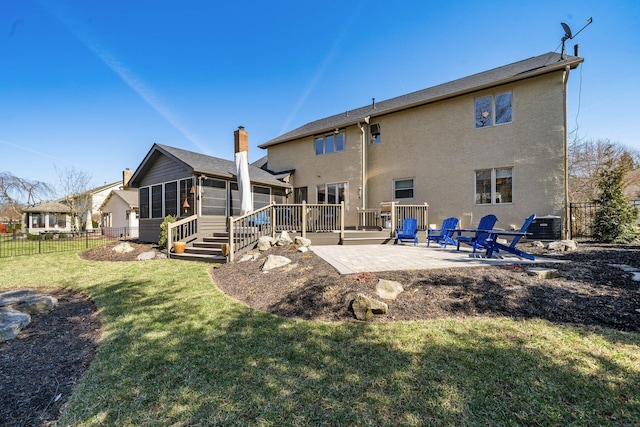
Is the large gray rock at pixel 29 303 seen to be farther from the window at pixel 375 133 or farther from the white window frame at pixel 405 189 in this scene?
the window at pixel 375 133

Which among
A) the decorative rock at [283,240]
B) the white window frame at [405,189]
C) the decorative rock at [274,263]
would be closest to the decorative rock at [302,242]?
the decorative rock at [283,240]

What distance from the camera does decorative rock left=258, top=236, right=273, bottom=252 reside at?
8780 mm

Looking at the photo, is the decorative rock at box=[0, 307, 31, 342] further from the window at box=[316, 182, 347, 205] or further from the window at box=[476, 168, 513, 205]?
the window at box=[476, 168, 513, 205]

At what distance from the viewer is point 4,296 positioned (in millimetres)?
5418

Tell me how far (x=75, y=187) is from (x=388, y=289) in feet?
119

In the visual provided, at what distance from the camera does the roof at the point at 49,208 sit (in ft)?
97.4

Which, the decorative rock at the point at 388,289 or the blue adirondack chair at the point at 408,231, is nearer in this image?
the decorative rock at the point at 388,289

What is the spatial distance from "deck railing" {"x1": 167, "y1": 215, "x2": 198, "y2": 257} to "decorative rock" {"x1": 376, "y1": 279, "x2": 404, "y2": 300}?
28.0ft

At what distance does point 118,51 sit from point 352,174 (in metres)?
12.0

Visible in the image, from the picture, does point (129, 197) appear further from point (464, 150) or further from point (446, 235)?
point (464, 150)

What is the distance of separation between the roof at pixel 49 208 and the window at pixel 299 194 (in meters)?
30.1

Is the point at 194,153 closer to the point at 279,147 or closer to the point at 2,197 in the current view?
the point at 279,147

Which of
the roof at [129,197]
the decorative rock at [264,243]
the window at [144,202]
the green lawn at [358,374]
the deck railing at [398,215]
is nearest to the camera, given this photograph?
the green lawn at [358,374]

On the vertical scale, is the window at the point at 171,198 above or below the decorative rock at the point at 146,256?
above
